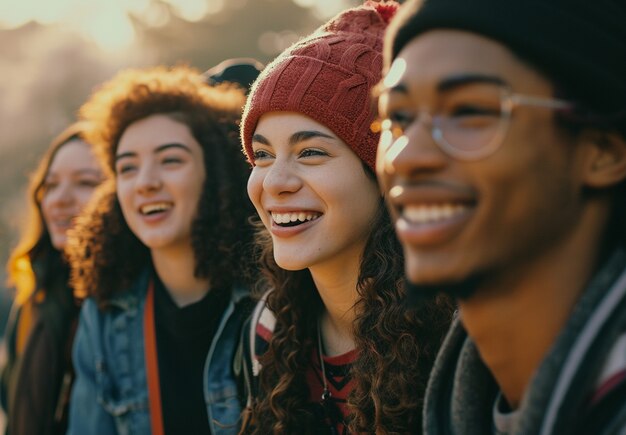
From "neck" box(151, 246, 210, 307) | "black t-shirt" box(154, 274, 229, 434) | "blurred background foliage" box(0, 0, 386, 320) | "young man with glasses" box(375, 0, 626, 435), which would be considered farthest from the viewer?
"blurred background foliage" box(0, 0, 386, 320)

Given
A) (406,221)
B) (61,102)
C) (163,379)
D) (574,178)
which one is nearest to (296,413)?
(163,379)

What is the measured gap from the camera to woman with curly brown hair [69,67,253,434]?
12.9 feet

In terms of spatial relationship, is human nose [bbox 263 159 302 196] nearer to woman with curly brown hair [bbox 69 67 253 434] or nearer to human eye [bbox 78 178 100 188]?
woman with curly brown hair [bbox 69 67 253 434]

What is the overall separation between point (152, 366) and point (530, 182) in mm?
2712

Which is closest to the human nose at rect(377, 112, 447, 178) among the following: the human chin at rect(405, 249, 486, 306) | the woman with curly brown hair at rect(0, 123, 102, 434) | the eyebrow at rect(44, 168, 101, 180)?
the human chin at rect(405, 249, 486, 306)

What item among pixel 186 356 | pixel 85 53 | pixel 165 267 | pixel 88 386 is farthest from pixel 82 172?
pixel 85 53

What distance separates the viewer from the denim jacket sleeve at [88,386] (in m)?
4.08

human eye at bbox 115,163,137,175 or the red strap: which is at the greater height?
human eye at bbox 115,163,137,175

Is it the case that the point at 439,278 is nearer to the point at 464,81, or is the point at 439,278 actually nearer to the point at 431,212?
the point at 431,212

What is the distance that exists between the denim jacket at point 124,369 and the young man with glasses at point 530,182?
206cm

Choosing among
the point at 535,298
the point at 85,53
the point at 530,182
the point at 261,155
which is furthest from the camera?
the point at 85,53

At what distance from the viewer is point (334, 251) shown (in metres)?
3.04

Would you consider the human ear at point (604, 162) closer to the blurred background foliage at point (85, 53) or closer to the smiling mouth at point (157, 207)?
the smiling mouth at point (157, 207)

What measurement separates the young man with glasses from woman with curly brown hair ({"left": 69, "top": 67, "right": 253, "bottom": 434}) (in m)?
2.14
